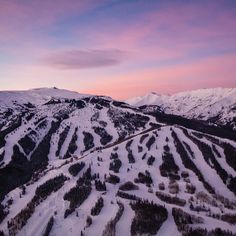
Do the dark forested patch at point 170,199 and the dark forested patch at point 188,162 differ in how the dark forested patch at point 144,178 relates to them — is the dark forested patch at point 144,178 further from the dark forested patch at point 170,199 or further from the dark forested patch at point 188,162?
the dark forested patch at point 188,162

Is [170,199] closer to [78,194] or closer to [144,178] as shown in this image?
[78,194]

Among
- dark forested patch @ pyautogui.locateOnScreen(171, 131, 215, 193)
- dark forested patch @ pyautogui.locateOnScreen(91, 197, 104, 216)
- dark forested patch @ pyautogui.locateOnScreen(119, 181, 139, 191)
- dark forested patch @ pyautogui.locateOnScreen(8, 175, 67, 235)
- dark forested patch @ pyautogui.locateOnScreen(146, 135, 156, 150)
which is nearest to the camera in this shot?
dark forested patch @ pyautogui.locateOnScreen(91, 197, 104, 216)

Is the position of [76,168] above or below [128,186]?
below

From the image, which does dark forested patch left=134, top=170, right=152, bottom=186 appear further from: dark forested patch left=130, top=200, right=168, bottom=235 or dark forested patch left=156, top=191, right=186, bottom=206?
dark forested patch left=130, top=200, right=168, bottom=235

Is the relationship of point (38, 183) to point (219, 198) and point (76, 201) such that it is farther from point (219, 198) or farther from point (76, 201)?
point (219, 198)

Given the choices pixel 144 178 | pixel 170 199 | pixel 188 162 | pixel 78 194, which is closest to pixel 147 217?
pixel 170 199

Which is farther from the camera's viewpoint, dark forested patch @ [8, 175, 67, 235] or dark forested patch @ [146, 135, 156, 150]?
dark forested patch @ [146, 135, 156, 150]

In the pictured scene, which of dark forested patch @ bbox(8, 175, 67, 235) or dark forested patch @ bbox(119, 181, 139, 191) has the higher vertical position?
dark forested patch @ bbox(119, 181, 139, 191)

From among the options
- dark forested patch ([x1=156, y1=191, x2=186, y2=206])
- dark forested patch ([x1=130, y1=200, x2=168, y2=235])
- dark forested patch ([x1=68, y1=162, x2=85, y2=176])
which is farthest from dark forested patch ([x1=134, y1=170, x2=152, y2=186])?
dark forested patch ([x1=130, y1=200, x2=168, y2=235])

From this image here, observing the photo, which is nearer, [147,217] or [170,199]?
[147,217]

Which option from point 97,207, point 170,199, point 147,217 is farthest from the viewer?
point 170,199

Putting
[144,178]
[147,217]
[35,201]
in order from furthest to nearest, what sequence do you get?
1. [144,178]
2. [35,201]
3. [147,217]

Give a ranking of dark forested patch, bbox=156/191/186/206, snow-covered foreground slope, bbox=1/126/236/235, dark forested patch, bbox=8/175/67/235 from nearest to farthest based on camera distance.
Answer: snow-covered foreground slope, bbox=1/126/236/235 < dark forested patch, bbox=8/175/67/235 < dark forested patch, bbox=156/191/186/206
